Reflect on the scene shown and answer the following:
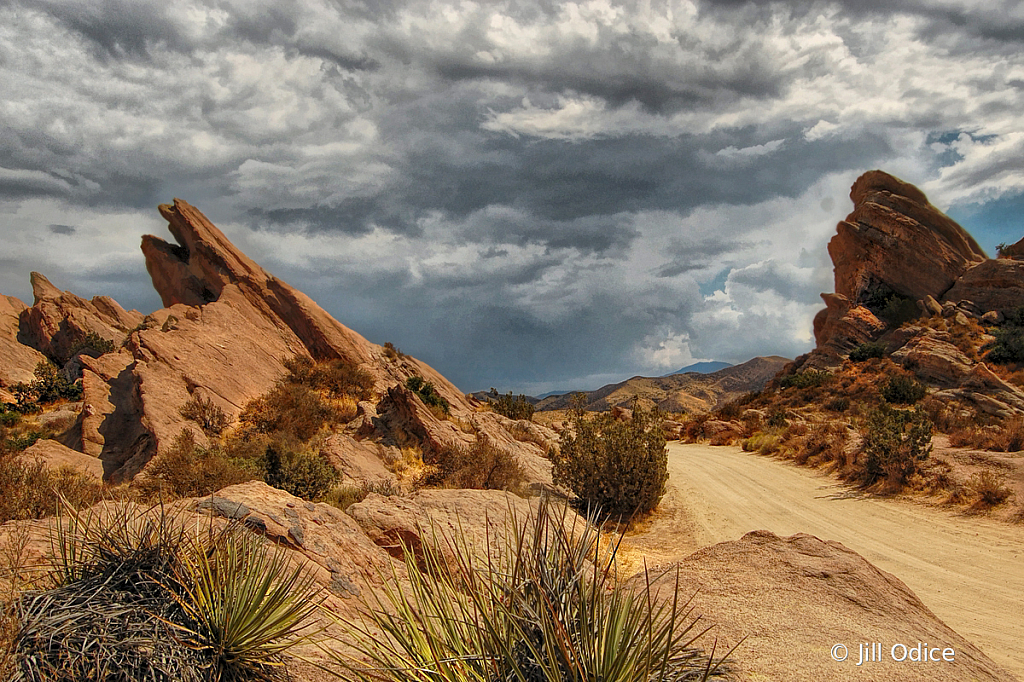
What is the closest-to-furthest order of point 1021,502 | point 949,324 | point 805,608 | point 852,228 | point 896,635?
1. point 896,635
2. point 805,608
3. point 1021,502
4. point 949,324
5. point 852,228

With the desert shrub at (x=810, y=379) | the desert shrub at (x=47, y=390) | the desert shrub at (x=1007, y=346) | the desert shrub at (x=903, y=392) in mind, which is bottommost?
the desert shrub at (x=47, y=390)

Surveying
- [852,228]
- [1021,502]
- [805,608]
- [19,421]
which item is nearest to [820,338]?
[852,228]

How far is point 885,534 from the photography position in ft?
31.3

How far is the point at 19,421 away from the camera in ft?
59.9

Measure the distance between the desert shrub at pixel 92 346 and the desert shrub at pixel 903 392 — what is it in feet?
121

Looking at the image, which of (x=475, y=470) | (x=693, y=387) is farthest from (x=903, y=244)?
(x=693, y=387)

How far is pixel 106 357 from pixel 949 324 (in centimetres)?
4454

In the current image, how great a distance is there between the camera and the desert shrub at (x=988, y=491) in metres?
10.1

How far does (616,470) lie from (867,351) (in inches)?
1260

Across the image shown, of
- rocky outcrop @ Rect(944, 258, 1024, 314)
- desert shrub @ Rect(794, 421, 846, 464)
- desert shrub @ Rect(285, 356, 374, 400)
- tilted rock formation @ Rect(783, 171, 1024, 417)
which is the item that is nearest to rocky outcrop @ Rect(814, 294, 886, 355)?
tilted rock formation @ Rect(783, 171, 1024, 417)

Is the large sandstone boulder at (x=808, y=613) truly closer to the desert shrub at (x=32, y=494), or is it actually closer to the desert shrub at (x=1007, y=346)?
the desert shrub at (x=32, y=494)

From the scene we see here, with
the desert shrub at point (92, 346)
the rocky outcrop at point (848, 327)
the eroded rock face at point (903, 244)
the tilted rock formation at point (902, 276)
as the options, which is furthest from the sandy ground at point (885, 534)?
the eroded rock face at point (903, 244)

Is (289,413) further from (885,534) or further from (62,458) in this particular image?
(885,534)

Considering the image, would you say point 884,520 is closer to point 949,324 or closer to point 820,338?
point 949,324
